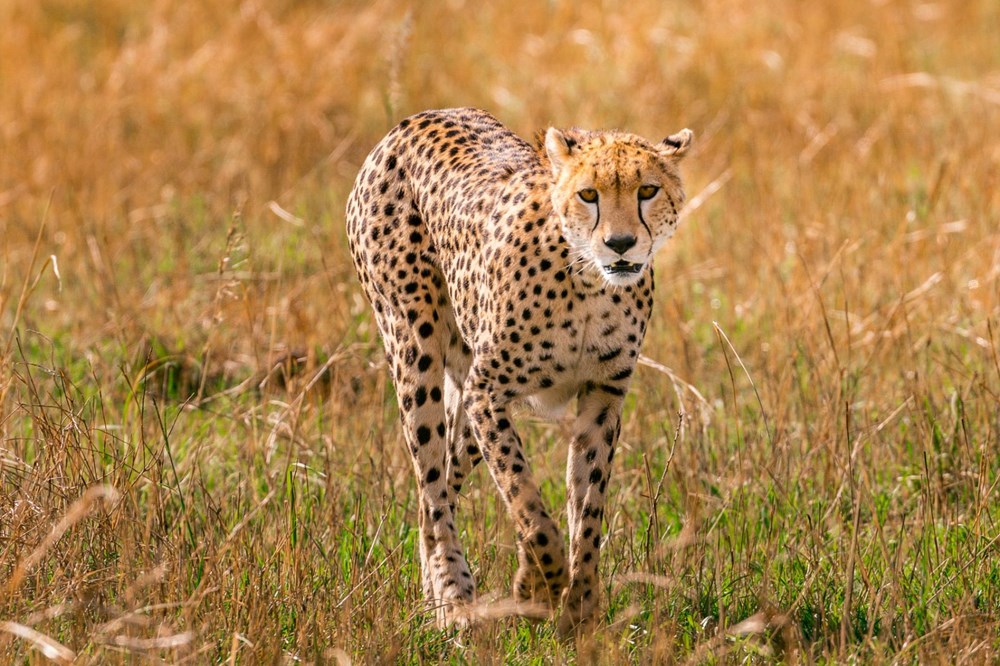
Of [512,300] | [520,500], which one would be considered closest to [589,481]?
[520,500]

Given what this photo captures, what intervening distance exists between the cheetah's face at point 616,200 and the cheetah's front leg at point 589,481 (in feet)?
1.29

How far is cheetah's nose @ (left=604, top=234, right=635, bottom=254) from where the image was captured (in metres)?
3.46

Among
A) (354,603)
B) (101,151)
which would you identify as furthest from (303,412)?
(101,151)

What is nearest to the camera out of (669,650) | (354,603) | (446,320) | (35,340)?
(669,650)

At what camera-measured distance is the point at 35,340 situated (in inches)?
229

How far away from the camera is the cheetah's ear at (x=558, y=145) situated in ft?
12.3

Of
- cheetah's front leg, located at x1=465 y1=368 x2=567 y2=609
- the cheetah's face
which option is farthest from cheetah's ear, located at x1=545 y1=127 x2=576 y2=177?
cheetah's front leg, located at x1=465 y1=368 x2=567 y2=609

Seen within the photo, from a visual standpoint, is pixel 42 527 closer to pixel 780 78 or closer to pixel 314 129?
pixel 314 129

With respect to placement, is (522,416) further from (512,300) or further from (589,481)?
(512,300)

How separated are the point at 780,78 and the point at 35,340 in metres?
5.02

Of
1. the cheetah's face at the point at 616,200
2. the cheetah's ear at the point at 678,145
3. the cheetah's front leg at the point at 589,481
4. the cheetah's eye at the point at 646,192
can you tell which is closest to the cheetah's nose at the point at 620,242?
the cheetah's face at the point at 616,200

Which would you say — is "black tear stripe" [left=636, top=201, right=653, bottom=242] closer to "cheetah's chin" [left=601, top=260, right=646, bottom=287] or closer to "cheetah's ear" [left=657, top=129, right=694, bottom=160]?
"cheetah's chin" [left=601, top=260, right=646, bottom=287]

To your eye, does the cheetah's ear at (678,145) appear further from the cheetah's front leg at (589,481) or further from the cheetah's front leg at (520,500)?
the cheetah's front leg at (520,500)

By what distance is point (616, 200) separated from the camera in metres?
3.54
